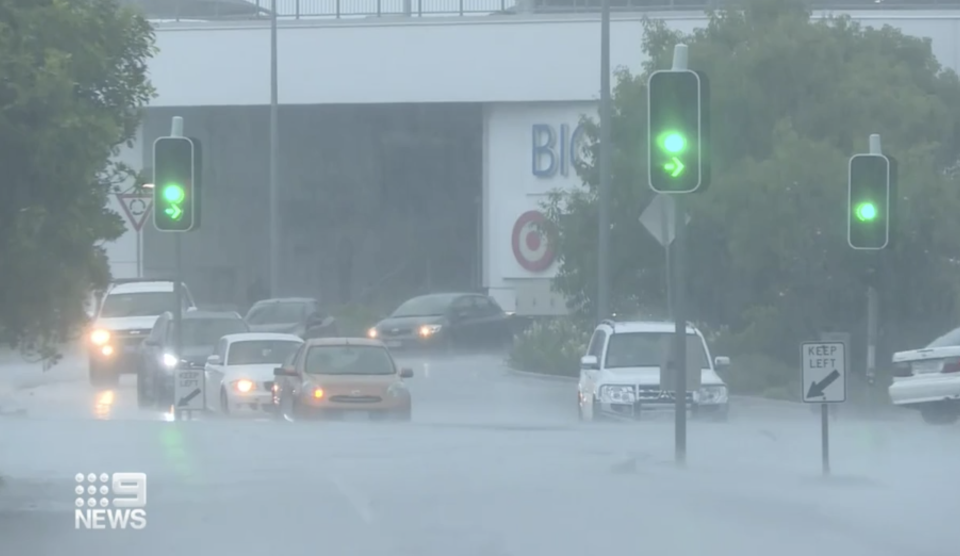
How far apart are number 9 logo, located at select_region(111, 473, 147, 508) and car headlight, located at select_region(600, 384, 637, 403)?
30.0 ft

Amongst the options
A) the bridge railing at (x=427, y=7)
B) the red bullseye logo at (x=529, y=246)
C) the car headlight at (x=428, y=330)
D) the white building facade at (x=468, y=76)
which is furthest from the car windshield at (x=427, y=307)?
the bridge railing at (x=427, y=7)

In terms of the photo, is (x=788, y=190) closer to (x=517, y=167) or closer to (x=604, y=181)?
(x=604, y=181)

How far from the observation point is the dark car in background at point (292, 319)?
37.2 m

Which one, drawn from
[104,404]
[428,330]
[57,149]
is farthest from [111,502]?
[428,330]

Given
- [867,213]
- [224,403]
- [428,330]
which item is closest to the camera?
[867,213]

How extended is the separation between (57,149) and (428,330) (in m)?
29.6

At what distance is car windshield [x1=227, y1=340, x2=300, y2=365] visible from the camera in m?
25.5

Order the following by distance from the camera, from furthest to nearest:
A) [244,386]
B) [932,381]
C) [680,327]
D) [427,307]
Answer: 1. [427,307]
2. [244,386]
3. [932,381]
4. [680,327]

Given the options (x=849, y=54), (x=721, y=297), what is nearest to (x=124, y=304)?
(x=721, y=297)

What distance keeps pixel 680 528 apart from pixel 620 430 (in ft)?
25.9

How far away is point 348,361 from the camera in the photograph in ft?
74.1

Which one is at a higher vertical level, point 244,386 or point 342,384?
point 342,384

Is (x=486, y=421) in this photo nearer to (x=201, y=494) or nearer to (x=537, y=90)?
(x=201, y=494)

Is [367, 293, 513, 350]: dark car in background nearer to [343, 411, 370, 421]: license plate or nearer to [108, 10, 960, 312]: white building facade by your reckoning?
[108, 10, 960, 312]: white building facade
